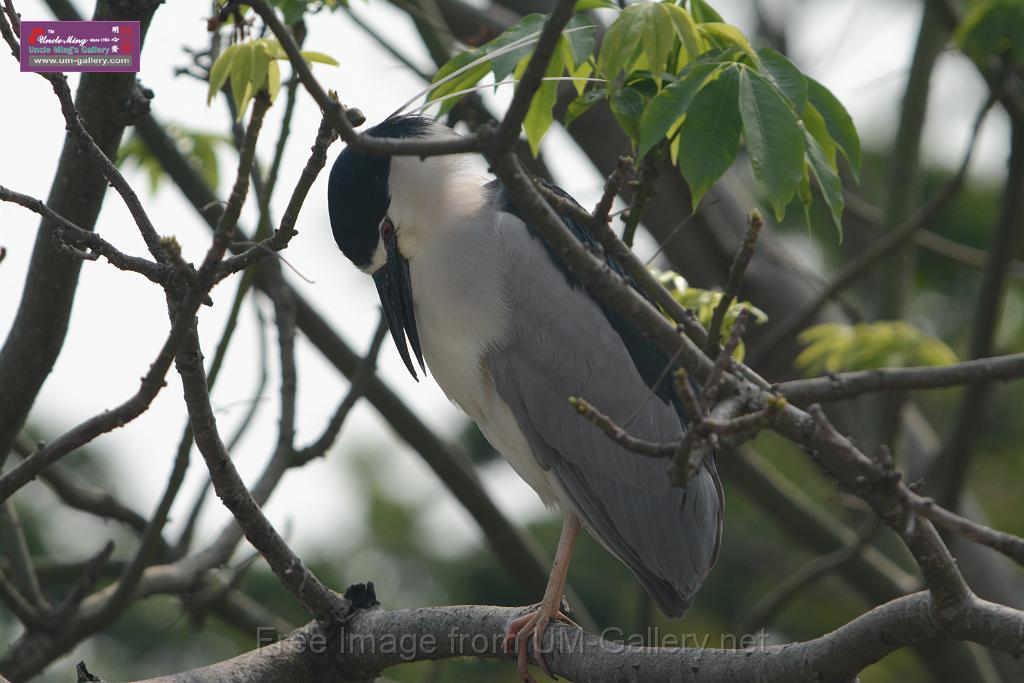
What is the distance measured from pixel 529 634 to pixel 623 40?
1359 mm

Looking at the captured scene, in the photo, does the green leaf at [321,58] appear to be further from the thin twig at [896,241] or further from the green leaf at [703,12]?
the thin twig at [896,241]

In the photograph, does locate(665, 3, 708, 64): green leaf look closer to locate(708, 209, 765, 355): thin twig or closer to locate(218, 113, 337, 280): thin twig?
locate(708, 209, 765, 355): thin twig

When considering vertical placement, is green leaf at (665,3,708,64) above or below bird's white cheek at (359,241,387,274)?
below

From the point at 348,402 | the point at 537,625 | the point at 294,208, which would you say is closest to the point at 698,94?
the point at 294,208

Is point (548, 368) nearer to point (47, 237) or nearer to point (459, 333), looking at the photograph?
point (459, 333)

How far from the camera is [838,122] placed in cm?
225

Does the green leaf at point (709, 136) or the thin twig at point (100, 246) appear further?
the green leaf at point (709, 136)

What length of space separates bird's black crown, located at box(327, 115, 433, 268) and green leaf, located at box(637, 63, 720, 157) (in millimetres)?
1008

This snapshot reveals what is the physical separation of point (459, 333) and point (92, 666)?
4667mm

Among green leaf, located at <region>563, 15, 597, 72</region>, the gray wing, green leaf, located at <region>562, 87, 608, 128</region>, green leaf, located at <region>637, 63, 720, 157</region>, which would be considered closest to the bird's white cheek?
the gray wing

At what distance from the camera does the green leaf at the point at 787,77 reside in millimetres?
2090

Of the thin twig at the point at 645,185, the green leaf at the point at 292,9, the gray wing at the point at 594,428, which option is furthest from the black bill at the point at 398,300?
the thin twig at the point at 645,185

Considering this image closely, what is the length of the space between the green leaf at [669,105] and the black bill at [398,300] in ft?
3.41

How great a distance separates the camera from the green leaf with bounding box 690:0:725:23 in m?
2.39
